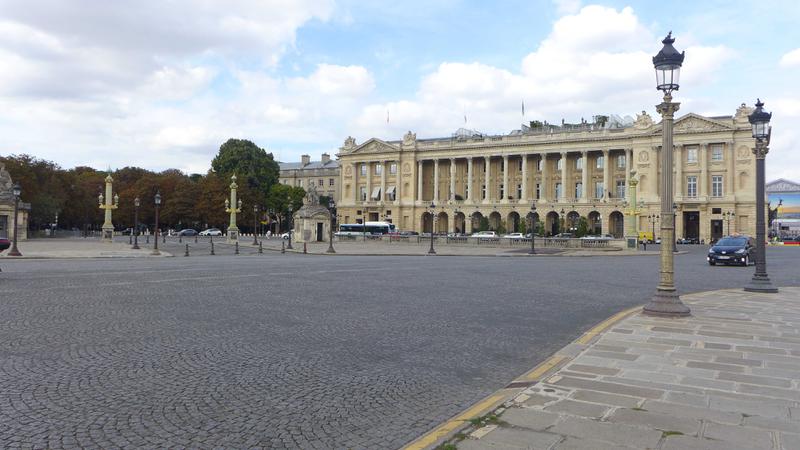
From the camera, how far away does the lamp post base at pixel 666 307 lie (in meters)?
11.9

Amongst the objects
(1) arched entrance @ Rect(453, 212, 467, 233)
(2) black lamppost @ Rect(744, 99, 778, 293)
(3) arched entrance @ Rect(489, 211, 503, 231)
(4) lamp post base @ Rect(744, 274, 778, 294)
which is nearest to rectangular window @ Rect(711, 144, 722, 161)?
(3) arched entrance @ Rect(489, 211, 503, 231)

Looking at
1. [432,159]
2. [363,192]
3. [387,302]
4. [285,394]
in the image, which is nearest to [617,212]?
[432,159]

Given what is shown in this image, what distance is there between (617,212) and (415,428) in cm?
9969

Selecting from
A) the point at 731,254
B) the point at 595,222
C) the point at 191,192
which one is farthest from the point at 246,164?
the point at 731,254

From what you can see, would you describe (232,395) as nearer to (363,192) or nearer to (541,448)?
(541,448)

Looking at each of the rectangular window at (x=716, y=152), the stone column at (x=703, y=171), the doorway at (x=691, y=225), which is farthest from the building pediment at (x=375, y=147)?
the rectangular window at (x=716, y=152)

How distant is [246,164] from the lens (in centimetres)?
10131

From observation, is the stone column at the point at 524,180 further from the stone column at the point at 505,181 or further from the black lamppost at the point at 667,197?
the black lamppost at the point at 667,197

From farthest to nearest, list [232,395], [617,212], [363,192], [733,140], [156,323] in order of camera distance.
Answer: [363,192]
[617,212]
[733,140]
[156,323]
[232,395]

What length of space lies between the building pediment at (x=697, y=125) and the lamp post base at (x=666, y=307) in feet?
291

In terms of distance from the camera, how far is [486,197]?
369 feet

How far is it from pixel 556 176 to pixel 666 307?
99.0 m

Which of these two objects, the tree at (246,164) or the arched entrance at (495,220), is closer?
the tree at (246,164)

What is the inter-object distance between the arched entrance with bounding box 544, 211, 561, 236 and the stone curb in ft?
315
